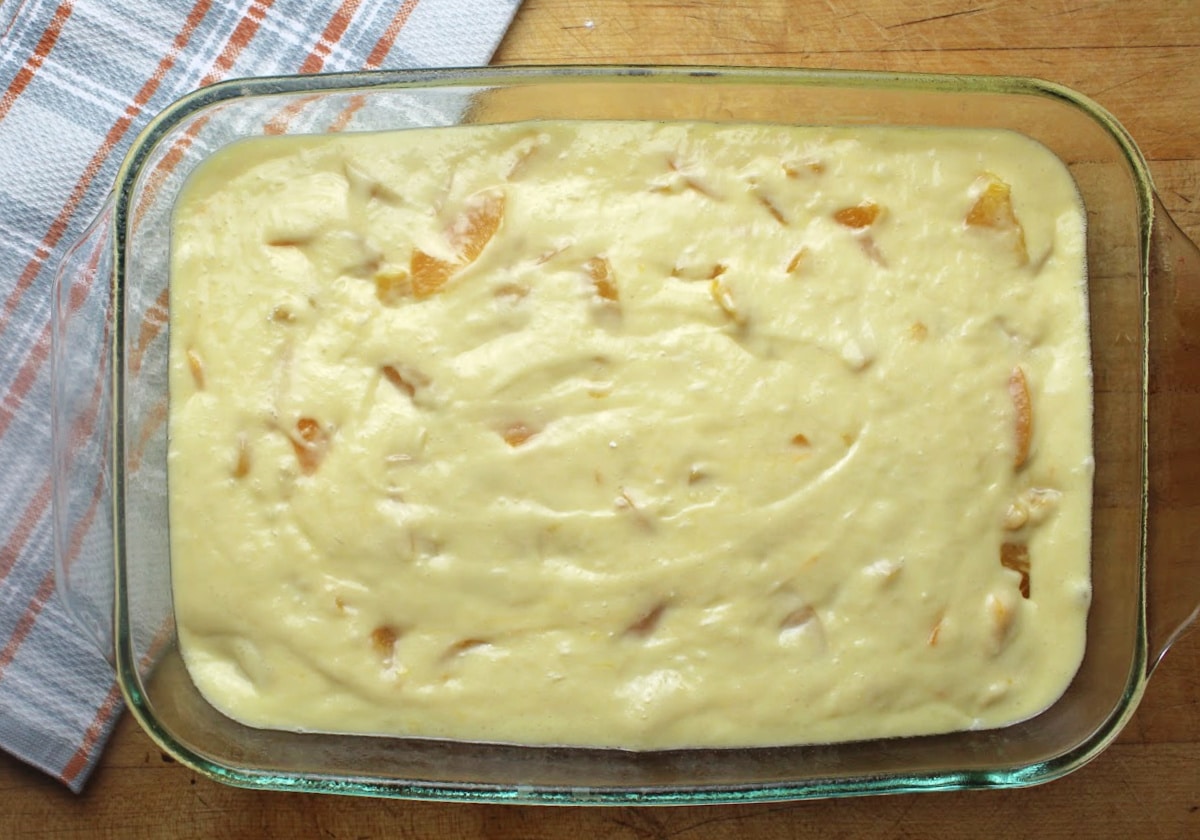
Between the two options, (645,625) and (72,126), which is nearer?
(645,625)

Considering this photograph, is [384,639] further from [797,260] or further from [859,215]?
[859,215]

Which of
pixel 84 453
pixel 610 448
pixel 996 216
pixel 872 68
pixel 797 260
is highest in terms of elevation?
pixel 872 68

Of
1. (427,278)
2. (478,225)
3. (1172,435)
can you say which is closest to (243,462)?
(427,278)

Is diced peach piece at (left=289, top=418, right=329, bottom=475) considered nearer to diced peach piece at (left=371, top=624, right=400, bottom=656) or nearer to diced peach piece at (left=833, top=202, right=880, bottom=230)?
diced peach piece at (left=371, top=624, right=400, bottom=656)

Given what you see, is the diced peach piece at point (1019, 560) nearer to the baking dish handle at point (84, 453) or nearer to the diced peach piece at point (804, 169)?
the diced peach piece at point (804, 169)

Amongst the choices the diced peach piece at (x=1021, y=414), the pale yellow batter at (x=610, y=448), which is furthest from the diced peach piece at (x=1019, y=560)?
the diced peach piece at (x=1021, y=414)

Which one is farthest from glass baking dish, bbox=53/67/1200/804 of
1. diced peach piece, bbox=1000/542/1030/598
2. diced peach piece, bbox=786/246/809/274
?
diced peach piece, bbox=786/246/809/274
